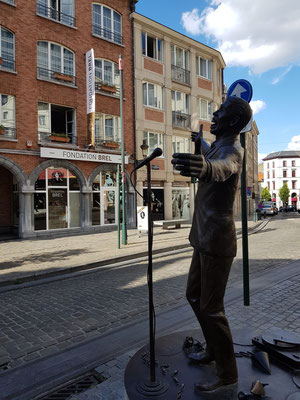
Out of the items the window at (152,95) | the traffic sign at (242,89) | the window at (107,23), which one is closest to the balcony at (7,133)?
the window at (107,23)

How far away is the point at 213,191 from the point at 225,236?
347 millimetres

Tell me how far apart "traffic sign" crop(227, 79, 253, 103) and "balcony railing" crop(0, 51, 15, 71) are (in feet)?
43.7

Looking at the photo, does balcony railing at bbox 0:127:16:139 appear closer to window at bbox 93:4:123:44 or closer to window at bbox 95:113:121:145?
window at bbox 95:113:121:145

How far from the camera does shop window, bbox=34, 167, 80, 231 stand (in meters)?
15.6

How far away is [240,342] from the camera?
3266 mm

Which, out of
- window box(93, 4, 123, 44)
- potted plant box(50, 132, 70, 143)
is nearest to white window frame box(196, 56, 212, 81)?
window box(93, 4, 123, 44)

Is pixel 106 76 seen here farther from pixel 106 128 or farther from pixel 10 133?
pixel 10 133

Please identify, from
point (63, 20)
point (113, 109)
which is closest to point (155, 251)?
point (113, 109)

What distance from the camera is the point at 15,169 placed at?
47.8 ft

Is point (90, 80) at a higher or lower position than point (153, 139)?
higher

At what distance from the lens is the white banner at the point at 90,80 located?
1634 cm

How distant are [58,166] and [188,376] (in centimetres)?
1487

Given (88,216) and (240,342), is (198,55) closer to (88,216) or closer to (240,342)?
(88,216)

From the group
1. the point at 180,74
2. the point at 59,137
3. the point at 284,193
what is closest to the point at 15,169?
the point at 59,137
